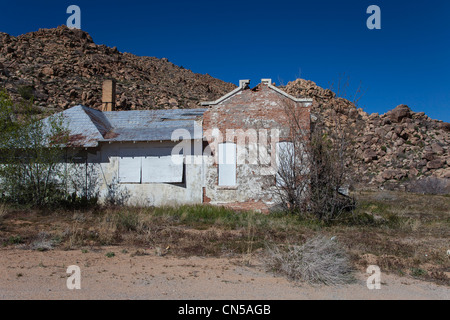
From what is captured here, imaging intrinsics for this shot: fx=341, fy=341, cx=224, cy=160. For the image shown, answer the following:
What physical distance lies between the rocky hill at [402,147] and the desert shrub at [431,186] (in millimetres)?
1455

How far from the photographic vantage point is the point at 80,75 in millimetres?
38344

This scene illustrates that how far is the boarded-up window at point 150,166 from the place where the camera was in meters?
14.8

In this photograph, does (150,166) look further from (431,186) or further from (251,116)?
(431,186)

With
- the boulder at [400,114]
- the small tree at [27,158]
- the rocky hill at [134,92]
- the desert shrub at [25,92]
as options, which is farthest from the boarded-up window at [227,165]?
the boulder at [400,114]

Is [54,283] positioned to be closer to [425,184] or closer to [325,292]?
[325,292]

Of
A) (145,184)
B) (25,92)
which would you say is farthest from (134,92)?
(145,184)

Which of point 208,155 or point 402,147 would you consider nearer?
point 208,155

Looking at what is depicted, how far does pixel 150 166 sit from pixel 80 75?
93.4 ft

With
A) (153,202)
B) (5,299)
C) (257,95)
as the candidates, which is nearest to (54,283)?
(5,299)

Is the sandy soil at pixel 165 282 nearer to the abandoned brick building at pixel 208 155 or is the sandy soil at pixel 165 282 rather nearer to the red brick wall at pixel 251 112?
the abandoned brick building at pixel 208 155

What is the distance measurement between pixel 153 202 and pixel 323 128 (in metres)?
7.71

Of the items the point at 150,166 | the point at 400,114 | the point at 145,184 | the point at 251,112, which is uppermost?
the point at 400,114

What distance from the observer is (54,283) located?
19.0 feet

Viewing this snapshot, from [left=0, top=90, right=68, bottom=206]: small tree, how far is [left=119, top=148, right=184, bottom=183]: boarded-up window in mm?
2599
